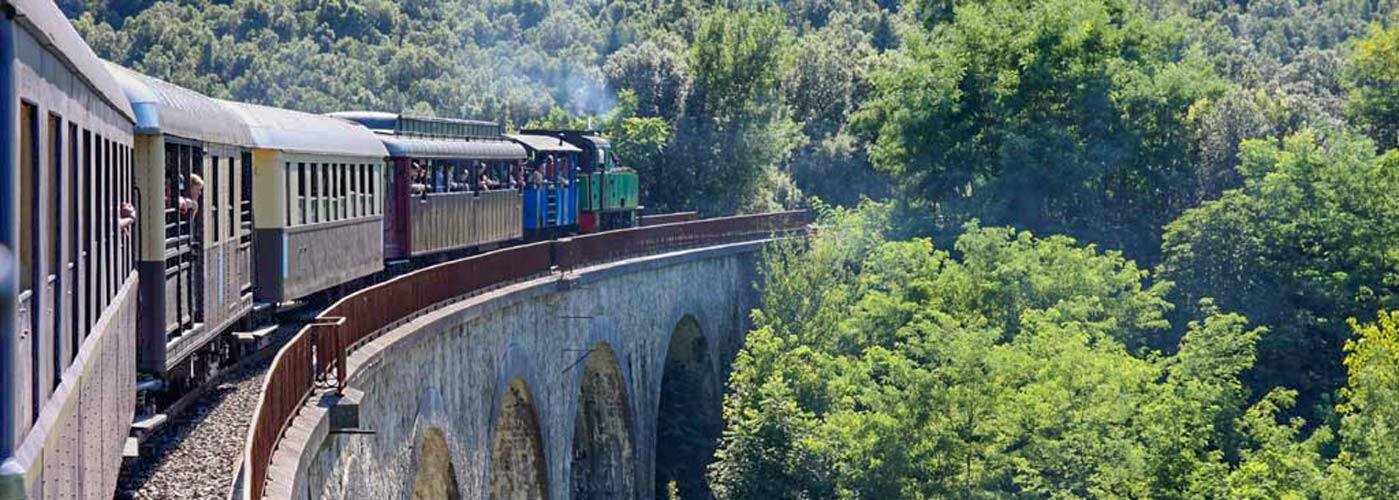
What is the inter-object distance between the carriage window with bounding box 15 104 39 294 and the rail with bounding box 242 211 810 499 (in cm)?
313

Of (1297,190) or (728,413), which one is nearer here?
(728,413)

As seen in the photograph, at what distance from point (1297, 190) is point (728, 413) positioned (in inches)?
468

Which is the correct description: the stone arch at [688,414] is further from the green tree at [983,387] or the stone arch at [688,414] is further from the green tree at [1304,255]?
the green tree at [1304,255]

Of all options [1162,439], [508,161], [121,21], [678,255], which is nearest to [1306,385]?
[1162,439]

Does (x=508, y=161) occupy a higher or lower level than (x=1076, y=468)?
higher

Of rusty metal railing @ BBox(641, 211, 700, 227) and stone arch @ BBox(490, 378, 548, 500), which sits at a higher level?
rusty metal railing @ BBox(641, 211, 700, 227)

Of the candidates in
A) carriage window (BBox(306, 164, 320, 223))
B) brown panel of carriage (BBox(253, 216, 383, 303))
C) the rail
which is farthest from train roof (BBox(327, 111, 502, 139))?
carriage window (BBox(306, 164, 320, 223))

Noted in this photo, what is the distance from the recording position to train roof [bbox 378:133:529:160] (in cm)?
2392

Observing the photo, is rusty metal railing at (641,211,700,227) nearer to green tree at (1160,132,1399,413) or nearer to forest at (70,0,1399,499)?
forest at (70,0,1399,499)

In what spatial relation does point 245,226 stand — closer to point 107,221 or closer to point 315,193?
point 315,193

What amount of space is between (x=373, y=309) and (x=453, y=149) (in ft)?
35.8

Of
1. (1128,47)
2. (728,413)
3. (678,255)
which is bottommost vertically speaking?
(728,413)

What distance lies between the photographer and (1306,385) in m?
36.6

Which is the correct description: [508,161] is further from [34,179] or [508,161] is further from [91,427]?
[34,179]
